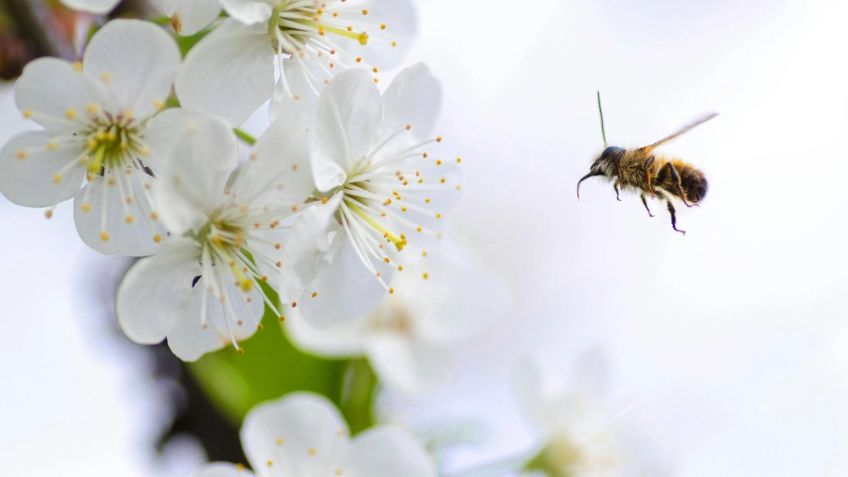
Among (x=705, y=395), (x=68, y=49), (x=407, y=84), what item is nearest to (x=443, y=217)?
(x=407, y=84)

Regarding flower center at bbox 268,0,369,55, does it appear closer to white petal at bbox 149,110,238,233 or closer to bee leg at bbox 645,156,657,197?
white petal at bbox 149,110,238,233

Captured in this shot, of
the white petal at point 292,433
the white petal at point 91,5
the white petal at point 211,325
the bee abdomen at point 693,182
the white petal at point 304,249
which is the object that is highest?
the white petal at point 91,5

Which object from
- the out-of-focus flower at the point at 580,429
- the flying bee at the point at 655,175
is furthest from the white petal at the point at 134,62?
the out-of-focus flower at the point at 580,429

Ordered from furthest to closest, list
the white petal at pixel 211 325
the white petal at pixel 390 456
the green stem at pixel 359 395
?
the green stem at pixel 359 395 → the white petal at pixel 390 456 → the white petal at pixel 211 325

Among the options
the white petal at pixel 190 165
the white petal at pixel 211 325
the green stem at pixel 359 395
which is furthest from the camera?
the green stem at pixel 359 395

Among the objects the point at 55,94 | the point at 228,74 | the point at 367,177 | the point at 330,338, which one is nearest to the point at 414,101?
the point at 367,177

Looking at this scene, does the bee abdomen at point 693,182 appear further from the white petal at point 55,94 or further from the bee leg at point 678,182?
the white petal at point 55,94
